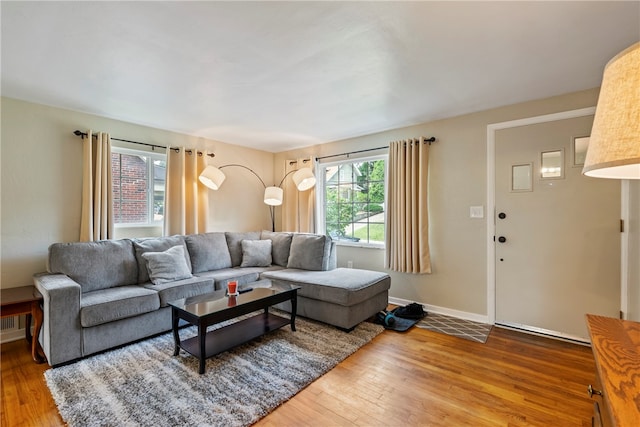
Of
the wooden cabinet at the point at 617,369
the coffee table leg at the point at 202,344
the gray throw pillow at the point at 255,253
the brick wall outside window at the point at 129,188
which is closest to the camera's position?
the wooden cabinet at the point at 617,369

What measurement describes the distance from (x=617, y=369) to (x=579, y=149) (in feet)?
8.90

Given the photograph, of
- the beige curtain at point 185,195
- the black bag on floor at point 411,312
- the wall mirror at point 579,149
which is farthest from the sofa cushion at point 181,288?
the wall mirror at point 579,149

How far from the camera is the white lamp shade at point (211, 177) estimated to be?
4.00m

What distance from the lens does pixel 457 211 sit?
136 inches

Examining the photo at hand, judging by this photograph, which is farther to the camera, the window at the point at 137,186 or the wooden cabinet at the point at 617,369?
the window at the point at 137,186

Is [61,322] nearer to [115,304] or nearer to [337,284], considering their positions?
[115,304]

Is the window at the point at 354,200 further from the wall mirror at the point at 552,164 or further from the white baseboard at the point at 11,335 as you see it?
the white baseboard at the point at 11,335

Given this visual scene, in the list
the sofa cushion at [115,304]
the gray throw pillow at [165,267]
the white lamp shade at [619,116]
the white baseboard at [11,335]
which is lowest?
the white baseboard at [11,335]

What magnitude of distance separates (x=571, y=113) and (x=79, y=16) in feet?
13.1

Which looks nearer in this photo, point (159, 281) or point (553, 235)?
point (553, 235)

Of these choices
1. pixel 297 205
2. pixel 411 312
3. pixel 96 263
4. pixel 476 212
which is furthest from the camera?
pixel 297 205

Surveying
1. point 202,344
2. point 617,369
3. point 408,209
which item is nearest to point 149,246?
point 202,344

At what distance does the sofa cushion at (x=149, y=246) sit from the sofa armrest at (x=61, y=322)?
2.65 ft

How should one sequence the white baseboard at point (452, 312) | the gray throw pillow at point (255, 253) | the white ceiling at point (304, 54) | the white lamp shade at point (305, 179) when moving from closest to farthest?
the white ceiling at point (304, 54), the white baseboard at point (452, 312), the gray throw pillow at point (255, 253), the white lamp shade at point (305, 179)
